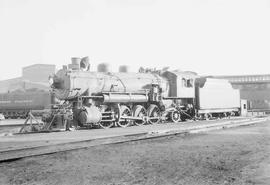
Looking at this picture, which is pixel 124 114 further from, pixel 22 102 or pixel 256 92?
pixel 256 92

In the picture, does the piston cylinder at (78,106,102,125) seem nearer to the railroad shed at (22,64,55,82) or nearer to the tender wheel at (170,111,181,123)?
the tender wheel at (170,111,181,123)

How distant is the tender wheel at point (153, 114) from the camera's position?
1736 centimetres

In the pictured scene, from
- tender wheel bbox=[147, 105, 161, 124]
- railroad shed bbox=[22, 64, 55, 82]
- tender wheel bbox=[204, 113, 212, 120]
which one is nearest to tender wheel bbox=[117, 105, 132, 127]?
tender wheel bbox=[147, 105, 161, 124]

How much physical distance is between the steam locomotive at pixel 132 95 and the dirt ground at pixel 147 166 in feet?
23.1

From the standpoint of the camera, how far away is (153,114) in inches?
696

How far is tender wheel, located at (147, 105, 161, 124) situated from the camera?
17.4 m

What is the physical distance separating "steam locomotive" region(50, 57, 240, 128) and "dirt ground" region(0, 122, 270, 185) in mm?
7026

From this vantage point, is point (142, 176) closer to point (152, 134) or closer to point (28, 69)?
point (152, 134)

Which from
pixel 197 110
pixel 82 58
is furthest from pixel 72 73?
pixel 197 110

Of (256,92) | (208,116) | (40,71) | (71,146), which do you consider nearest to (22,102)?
(208,116)

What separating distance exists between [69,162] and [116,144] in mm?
2666

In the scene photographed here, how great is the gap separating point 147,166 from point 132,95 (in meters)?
10.8

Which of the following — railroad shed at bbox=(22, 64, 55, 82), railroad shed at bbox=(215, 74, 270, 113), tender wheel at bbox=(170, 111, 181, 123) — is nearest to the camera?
tender wheel at bbox=(170, 111, 181, 123)

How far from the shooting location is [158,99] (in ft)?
58.3
